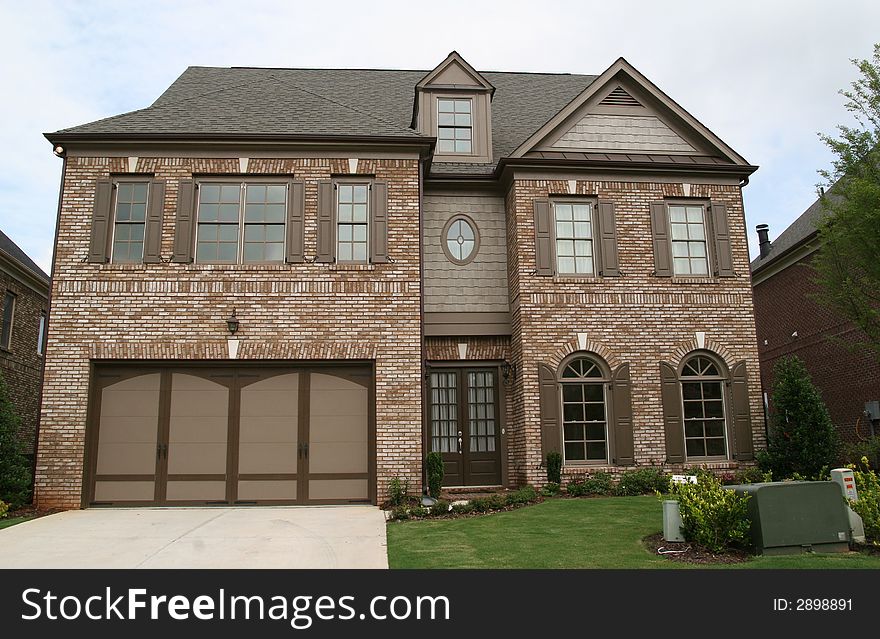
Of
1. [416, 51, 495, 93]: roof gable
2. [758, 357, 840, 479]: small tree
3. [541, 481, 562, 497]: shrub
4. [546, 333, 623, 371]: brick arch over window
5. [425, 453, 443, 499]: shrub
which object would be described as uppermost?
[416, 51, 495, 93]: roof gable

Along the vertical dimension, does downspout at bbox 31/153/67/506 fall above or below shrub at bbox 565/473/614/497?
above

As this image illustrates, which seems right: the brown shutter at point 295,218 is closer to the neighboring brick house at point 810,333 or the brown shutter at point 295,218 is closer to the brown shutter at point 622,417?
the brown shutter at point 622,417

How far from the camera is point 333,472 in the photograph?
12469mm

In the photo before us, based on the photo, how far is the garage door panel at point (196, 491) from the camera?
1223 cm

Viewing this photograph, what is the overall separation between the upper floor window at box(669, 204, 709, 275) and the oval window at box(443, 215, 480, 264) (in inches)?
159

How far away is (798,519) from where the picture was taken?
7621 millimetres

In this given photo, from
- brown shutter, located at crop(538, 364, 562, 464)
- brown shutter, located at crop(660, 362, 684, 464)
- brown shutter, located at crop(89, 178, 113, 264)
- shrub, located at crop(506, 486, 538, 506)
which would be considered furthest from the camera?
brown shutter, located at crop(660, 362, 684, 464)

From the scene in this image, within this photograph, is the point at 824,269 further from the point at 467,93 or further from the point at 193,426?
the point at 193,426

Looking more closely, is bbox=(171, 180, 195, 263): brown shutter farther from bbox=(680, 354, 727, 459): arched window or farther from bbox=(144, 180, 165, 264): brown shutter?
bbox=(680, 354, 727, 459): arched window

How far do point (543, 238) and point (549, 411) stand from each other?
11.2 ft

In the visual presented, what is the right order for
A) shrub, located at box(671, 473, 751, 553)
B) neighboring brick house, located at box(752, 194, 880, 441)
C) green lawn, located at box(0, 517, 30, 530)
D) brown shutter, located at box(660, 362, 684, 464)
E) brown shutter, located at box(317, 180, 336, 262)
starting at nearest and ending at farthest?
shrub, located at box(671, 473, 751, 553) → green lawn, located at box(0, 517, 30, 530) → brown shutter, located at box(317, 180, 336, 262) → brown shutter, located at box(660, 362, 684, 464) → neighboring brick house, located at box(752, 194, 880, 441)

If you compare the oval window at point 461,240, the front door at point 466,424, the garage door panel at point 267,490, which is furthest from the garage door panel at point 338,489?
the oval window at point 461,240

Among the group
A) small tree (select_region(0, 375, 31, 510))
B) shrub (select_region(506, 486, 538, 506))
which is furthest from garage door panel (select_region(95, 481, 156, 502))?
shrub (select_region(506, 486, 538, 506))

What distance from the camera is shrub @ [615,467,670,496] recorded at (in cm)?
1283
